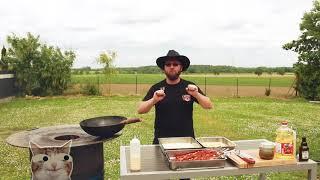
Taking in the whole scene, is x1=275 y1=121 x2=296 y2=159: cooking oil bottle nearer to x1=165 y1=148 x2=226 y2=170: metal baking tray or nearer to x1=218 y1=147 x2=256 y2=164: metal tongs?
x1=218 y1=147 x2=256 y2=164: metal tongs

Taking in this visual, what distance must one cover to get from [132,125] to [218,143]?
43.5 ft

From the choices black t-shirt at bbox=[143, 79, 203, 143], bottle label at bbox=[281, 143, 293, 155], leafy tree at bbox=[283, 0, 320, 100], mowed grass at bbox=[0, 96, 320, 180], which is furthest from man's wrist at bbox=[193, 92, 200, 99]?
leafy tree at bbox=[283, 0, 320, 100]

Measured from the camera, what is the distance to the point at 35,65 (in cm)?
3147

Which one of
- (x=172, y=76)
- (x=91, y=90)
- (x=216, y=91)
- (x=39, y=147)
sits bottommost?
(x=216, y=91)

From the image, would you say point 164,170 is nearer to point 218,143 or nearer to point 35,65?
point 218,143

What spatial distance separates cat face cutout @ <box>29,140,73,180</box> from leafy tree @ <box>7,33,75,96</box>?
2659cm

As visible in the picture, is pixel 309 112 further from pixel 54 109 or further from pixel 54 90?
pixel 54 90

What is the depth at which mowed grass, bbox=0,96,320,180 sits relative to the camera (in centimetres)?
1116

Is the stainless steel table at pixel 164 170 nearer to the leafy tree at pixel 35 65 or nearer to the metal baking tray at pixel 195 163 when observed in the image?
the metal baking tray at pixel 195 163

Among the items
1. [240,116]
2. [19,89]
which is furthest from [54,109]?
[240,116]

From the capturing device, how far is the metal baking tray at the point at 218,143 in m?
5.11

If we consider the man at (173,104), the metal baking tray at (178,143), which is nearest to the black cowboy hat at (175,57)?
the man at (173,104)

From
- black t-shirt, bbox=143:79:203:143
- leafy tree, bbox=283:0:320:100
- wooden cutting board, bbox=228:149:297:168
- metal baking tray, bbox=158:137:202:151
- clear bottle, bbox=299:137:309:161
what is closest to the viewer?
wooden cutting board, bbox=228:149:297:168

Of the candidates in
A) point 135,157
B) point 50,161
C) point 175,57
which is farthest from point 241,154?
point 50,161
